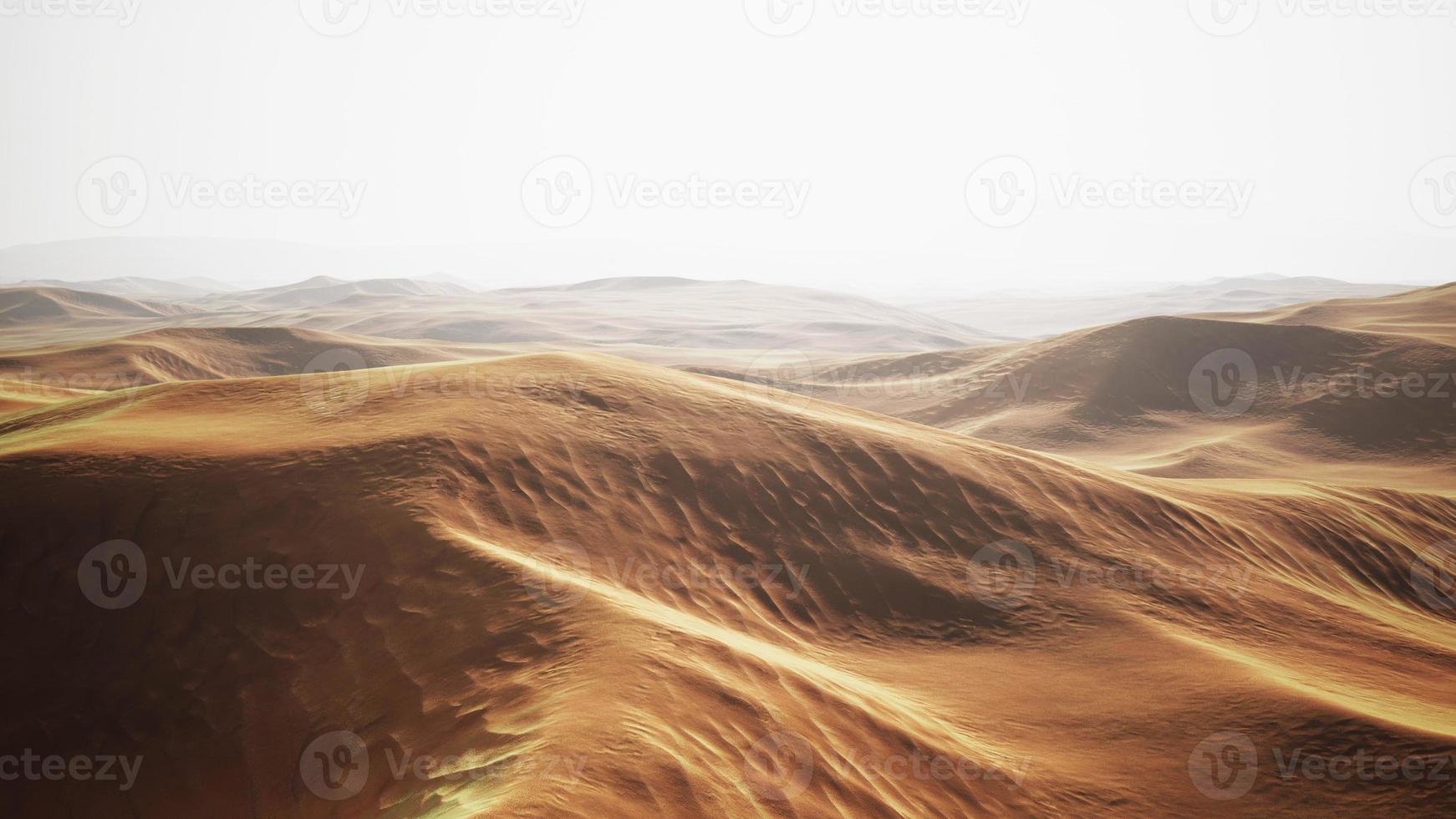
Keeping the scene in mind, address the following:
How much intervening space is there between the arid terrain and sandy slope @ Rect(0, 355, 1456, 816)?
4cm

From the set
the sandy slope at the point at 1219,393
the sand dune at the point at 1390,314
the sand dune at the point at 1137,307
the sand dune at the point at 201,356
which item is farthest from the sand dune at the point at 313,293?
the sand dune at the point at 1390,314

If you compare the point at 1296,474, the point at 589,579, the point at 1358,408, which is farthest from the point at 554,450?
the point at 1358,408

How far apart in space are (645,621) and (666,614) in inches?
30.3

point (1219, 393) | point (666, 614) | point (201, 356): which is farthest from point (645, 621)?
point (201, 356)

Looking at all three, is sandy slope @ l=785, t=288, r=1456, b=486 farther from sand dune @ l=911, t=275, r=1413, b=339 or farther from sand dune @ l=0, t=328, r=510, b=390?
sand dune @ l=911, t=275, r=1413, b=339

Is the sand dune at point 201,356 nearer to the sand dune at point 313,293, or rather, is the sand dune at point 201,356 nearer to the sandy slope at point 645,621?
the sandy slope at point 645,621

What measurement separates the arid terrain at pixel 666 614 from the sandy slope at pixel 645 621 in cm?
4

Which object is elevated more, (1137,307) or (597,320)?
(1137,307)

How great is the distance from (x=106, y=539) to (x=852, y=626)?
810 cm

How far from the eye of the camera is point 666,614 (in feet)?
26.7

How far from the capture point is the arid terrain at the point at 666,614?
6320 millimetres

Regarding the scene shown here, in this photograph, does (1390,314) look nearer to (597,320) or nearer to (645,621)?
(645,621)

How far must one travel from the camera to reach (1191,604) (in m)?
12.1

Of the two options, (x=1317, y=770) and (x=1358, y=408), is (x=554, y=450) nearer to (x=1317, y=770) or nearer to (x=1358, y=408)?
(x=1317, y=770)
